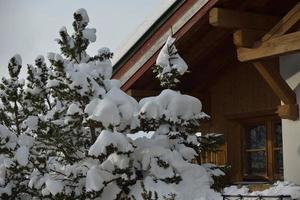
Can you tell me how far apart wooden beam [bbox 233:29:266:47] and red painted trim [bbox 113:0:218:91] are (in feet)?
1.83

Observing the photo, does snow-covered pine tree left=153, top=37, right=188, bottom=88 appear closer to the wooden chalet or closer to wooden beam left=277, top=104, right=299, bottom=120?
the wooden chalet

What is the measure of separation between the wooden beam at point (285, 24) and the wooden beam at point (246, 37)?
27cm

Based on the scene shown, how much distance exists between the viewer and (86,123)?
8086 mm

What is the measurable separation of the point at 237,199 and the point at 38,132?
276 centimetres

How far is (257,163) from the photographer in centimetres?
1088

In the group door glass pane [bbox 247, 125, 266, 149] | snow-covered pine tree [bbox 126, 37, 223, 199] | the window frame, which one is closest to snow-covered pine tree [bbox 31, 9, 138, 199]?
snow-covered pine tree [bbox 126, 37, 223, 199]

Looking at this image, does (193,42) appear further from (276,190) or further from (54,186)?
(54,186)

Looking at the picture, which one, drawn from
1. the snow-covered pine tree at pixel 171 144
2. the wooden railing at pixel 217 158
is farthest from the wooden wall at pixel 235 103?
the snow-covered pine tree at pixel 171 144

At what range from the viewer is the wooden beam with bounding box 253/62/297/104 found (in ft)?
28.7

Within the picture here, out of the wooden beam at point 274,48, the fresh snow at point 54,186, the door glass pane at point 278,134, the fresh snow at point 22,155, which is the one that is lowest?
the fresh snow at point 54,186

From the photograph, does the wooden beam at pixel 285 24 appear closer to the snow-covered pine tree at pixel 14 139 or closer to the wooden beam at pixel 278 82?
the wooden beam at pixel 278 82

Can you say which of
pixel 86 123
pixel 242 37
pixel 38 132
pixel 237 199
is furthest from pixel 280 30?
pixel 38 132

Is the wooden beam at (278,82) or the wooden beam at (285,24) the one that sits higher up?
the wooden beam at (285,24)

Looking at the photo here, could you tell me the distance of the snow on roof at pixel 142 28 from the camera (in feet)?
30.8
